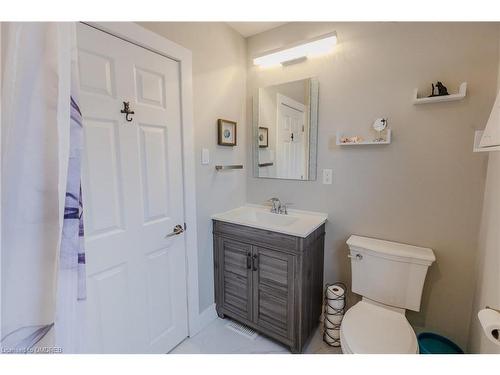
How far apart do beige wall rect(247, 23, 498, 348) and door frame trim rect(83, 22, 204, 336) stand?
2.95 feet

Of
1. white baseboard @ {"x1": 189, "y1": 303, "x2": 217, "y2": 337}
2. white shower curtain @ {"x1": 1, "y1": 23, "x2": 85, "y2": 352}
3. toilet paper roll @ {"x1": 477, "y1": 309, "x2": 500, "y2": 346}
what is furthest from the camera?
white baseboard @ {"x1": 189, "y1": 303, "x2": 217, "y2": 337}

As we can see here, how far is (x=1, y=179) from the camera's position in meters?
0.54

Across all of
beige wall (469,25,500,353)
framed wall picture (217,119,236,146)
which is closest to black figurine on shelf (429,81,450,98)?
beige wall (469,25,500,353)

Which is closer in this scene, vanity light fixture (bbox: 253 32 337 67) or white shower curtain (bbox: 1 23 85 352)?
white shower curtain (bbox: 1 23 85 352)

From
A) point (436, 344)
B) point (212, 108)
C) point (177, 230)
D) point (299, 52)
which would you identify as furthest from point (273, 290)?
point (299, 52)

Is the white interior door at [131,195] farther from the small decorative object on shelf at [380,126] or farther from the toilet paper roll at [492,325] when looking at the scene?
the toilet paper roll at [492,325]

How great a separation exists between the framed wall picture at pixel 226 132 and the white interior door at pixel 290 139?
38cm

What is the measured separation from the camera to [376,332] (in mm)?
1183

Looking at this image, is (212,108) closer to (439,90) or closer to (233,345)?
(439,90)

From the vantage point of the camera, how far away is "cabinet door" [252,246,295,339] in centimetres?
151

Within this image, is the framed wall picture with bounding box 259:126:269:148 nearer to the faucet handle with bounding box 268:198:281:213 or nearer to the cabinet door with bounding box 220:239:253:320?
the faucet handle with bounding box 268:198:281:213
